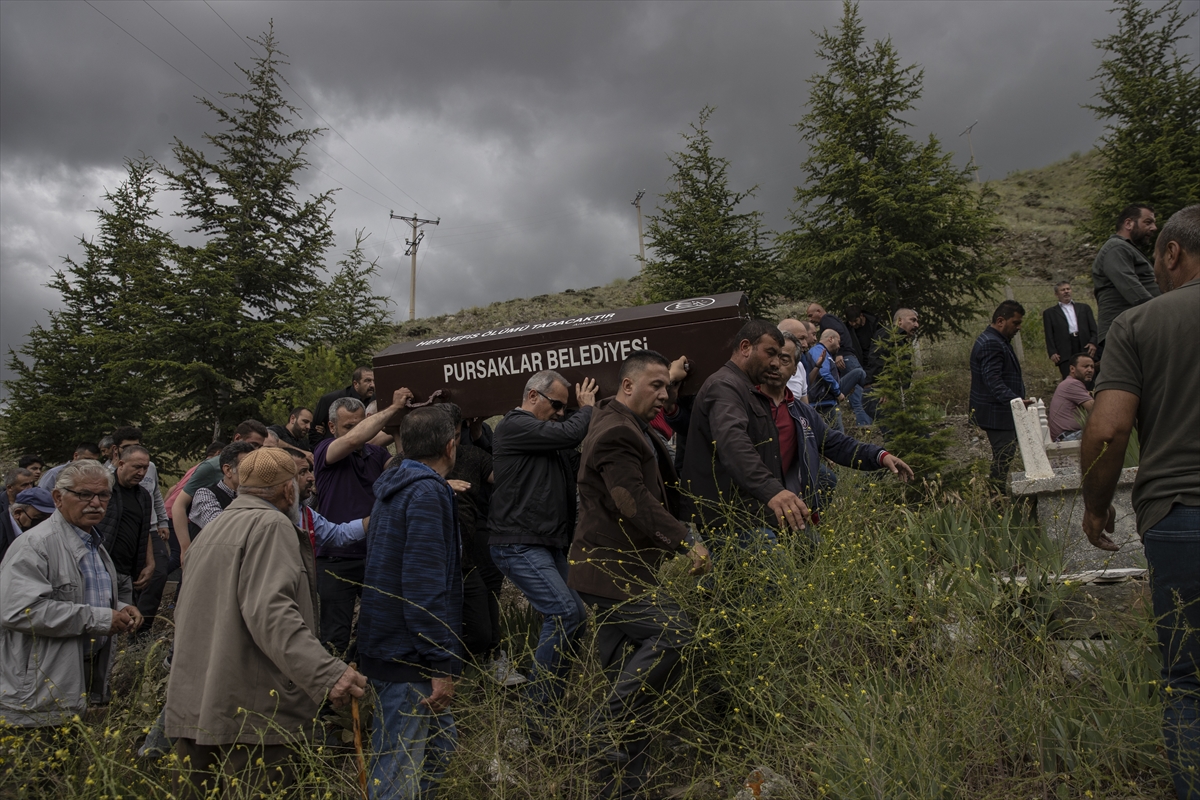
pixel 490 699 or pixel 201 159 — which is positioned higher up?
pixel 201 159

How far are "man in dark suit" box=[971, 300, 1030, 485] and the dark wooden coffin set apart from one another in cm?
344

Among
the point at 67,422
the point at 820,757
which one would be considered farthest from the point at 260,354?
the point at 820,757

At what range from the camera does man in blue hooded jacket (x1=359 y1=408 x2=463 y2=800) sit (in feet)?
10.3

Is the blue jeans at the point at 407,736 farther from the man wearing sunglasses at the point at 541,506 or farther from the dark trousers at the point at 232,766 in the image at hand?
the man wearing sunglasses at the point at 541,506

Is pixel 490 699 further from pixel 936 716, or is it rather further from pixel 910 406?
pixel 910 406

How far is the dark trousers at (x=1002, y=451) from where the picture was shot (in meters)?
6.66

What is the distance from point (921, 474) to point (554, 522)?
3.74 meters

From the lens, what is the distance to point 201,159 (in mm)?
15930

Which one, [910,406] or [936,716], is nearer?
[936,716]

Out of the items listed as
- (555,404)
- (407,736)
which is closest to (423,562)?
(407,736)

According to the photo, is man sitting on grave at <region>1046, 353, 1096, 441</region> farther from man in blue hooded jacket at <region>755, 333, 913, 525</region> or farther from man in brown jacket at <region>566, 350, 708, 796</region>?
man in brown jacket at <region>566, 350, 708, 796</region>

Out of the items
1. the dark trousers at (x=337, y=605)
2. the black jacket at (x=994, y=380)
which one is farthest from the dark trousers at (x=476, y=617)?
the black jacket at (x=994, y=380)

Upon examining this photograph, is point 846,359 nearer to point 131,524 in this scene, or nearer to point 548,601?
point 548,601

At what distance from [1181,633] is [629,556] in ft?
6.92
